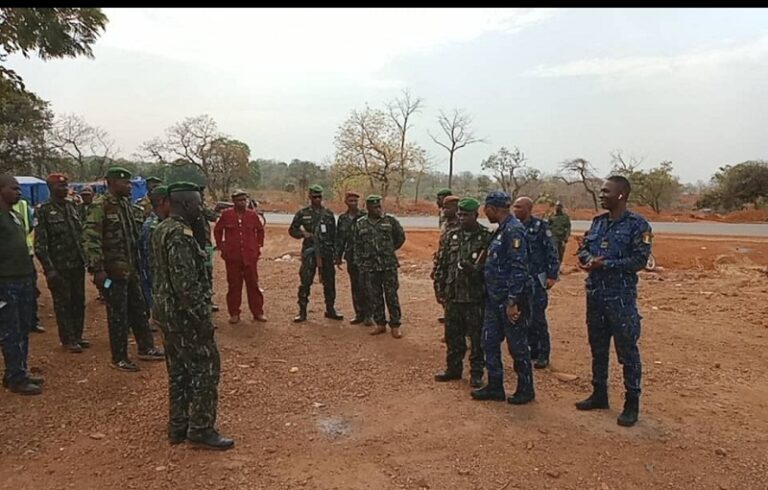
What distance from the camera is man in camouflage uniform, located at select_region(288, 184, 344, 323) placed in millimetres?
7340

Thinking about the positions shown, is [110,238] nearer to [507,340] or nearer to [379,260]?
[379,260]

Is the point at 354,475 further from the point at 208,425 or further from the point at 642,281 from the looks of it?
the point at 642,281

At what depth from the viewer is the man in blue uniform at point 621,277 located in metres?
4.06

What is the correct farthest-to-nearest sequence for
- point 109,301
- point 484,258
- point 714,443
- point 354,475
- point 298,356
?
point 298,356 → point 109,301 → point 484,258 → point 714,443 → point 354,475

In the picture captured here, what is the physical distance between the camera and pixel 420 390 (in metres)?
4.84

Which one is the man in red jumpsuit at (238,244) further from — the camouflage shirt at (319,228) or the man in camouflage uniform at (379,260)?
the man in camouflage uniform at (379,260)

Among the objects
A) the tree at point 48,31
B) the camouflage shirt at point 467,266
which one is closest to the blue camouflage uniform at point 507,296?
the camouflage shirt at point 467,266

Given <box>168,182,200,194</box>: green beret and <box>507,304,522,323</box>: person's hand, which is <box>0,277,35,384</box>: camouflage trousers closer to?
<box>168,182,200,194</box>: green beret

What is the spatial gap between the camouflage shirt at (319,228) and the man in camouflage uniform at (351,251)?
9 centimetres

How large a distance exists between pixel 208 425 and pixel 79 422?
1.23 meters

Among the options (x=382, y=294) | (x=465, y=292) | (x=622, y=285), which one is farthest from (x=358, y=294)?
(x=622, y=285)

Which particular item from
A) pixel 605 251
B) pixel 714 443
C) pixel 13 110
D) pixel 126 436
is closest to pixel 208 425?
pixel 126 436

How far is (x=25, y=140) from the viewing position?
28.2 metres

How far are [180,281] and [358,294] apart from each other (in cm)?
384
